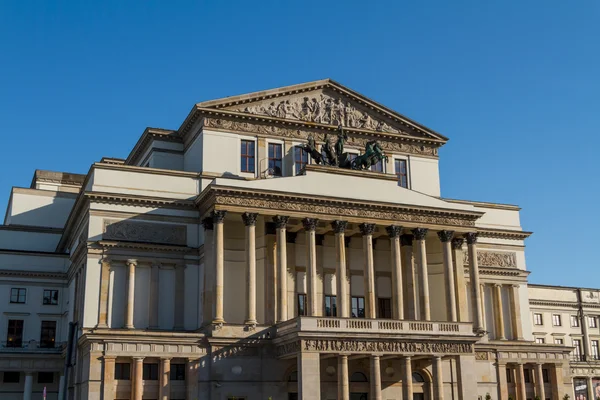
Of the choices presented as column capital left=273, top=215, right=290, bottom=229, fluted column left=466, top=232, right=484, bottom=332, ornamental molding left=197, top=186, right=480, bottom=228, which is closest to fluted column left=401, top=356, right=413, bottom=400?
fluted column left=466, top=232, right=484, bottom=332

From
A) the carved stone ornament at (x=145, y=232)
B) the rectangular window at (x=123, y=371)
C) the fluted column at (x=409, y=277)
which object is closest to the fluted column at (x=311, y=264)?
the fluted column at (x=409, y=277)

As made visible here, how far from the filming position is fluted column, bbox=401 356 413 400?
155 feet

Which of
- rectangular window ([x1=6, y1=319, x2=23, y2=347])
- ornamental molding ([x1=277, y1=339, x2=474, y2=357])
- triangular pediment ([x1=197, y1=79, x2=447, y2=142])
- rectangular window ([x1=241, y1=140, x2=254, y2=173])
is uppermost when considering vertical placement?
triangular pediment ([x1=197, y1=79, x2=447, y2=142])

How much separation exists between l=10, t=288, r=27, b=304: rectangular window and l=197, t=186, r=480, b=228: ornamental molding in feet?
58.4

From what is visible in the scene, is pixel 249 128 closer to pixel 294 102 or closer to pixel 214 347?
pixel 294 102

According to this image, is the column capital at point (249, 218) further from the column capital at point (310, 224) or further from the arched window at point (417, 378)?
the arched window at point (417, 378)

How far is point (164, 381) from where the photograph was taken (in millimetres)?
46000

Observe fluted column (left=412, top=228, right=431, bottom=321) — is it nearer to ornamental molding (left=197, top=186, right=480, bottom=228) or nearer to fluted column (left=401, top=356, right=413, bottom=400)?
ornamental molding (left=197, top=186, right=480, bottom=228)

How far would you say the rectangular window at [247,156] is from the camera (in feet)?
185

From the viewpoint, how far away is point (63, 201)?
68.1 m

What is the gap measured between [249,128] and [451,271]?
18.2 metres

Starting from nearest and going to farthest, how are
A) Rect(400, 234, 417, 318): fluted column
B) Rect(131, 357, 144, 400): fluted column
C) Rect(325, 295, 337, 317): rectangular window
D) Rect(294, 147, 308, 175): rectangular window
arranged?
1. Rect(131, 357, 144, 400): fluted column
2. Rect(325, 295, 337, 317): rectangular window
3. Rect(400, 234, 417, 318): fluted column
4. Rect(294, 147, 308, 175): rectangular window

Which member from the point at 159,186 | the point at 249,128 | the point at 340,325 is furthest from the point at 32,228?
the point at 340,325

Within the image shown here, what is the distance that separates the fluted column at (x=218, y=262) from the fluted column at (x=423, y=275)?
14.3m
